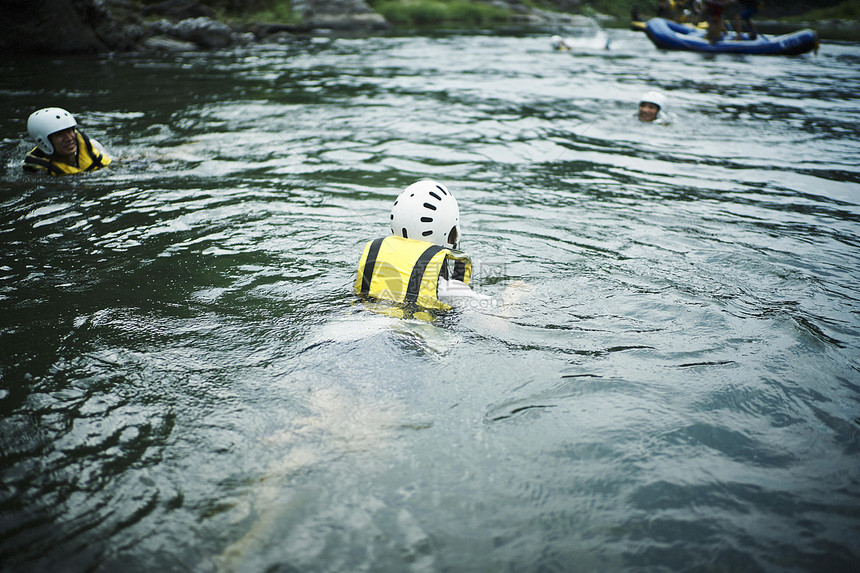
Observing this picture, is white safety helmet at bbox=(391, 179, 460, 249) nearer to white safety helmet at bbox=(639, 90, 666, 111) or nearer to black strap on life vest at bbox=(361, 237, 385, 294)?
black strap on life vest at bbox=(361, 237, 385, 294)

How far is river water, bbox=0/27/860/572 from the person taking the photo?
321cm

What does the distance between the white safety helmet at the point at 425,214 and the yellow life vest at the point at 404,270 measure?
0.11 m

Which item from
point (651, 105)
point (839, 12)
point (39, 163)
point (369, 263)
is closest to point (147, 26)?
point (39, 163)

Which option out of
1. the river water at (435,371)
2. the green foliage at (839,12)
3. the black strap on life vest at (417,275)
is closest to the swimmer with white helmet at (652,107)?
the river water at (435,371)

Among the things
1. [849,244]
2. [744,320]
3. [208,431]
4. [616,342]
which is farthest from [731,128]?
[208,431]

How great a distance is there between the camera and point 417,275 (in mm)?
4973

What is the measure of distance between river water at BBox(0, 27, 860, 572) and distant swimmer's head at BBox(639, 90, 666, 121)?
8.82 ft

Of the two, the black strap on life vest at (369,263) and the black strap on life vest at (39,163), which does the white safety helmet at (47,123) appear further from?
the black strap on life vest at (369,263)

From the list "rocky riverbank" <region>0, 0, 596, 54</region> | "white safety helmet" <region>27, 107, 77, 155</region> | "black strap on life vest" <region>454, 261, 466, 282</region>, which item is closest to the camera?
"black strap on life vest" <region>454, 261, 466, 282</region>

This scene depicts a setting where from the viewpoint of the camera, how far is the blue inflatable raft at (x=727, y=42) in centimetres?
2270

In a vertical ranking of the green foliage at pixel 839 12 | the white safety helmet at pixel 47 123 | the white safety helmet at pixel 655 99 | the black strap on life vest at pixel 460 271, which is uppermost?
the green foliage at pixel 839 12

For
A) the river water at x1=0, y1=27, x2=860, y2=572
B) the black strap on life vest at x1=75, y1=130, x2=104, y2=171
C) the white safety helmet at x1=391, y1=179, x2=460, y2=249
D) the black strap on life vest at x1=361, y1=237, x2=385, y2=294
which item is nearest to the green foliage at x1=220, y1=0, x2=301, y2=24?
the river water at x1=0, y1=27, x2=860, y2=572

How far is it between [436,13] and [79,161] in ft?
120

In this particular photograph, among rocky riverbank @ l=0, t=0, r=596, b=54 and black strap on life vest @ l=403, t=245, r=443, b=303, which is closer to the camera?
black strap on life vest @ l=403, t=245, r=443, b=303
